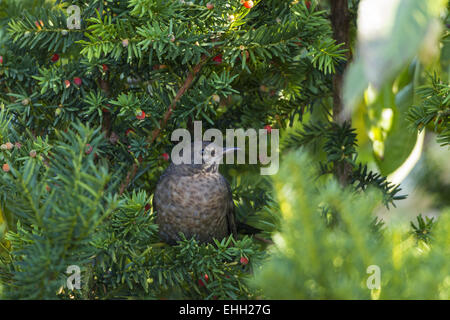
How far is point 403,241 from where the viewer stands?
426 millimetres

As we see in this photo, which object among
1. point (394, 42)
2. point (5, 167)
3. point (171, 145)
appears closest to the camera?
point (394, 42)

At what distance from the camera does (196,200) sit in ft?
2.55

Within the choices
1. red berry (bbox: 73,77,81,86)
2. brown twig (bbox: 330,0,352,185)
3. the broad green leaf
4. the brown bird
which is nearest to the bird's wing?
the brown bird

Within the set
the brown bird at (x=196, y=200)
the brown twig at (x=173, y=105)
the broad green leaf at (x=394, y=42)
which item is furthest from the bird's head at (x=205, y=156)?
→ the broad green leaf at (x=394, y=42)

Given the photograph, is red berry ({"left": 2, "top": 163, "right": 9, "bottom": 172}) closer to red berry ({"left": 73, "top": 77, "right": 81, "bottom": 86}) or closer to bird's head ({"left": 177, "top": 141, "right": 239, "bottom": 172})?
red berry ({"left": 73, "top": 77, "right": 81, "bottom": 86})

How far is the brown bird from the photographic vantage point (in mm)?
750

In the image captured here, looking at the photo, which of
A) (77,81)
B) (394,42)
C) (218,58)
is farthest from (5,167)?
(394,42)

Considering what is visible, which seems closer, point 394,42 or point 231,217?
point 394,42

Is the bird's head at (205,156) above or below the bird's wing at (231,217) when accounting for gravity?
above

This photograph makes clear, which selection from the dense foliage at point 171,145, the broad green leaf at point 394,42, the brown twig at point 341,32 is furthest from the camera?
the brown twig at point 341,32

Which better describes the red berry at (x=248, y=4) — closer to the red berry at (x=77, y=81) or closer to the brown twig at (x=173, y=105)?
the brown twig at (x=173, y=105)

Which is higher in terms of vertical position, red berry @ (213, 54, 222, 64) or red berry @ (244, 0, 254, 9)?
red berry @ (244, 0, 254, 9)

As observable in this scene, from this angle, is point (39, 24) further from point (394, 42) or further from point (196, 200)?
point (394, 42)

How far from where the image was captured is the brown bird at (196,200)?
Result: 750mm
